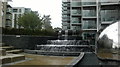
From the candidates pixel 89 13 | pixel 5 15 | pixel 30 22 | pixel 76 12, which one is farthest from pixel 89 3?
pixel 5 15

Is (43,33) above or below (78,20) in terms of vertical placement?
below

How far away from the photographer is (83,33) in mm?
38000

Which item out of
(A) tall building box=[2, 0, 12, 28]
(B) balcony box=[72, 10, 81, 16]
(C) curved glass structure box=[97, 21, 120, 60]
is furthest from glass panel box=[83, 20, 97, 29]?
(C) curved glass structure box=[97, 21, 120, 60]

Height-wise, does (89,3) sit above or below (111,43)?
above

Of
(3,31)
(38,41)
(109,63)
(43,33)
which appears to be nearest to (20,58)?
(109,63)

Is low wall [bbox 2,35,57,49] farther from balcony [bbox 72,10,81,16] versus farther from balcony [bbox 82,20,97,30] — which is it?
balcony [bbox 72,10,81,16]

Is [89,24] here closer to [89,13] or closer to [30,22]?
[89,13]

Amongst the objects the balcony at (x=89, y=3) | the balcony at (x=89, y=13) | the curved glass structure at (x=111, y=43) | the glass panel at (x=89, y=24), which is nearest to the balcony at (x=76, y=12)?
the balcony at (x=89, y=3)

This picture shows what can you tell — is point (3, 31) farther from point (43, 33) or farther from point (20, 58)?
point (20, 58)

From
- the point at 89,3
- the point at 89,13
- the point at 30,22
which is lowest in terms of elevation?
the point at 30,22

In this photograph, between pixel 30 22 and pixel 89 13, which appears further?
pixel 30 22

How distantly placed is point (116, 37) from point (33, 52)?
1198cm

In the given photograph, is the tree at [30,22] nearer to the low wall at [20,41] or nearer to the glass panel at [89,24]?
the glass panel at [89,24]

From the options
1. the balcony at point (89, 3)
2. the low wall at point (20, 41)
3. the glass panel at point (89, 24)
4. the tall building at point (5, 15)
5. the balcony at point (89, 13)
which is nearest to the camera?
the low wall at point (20, 41)
